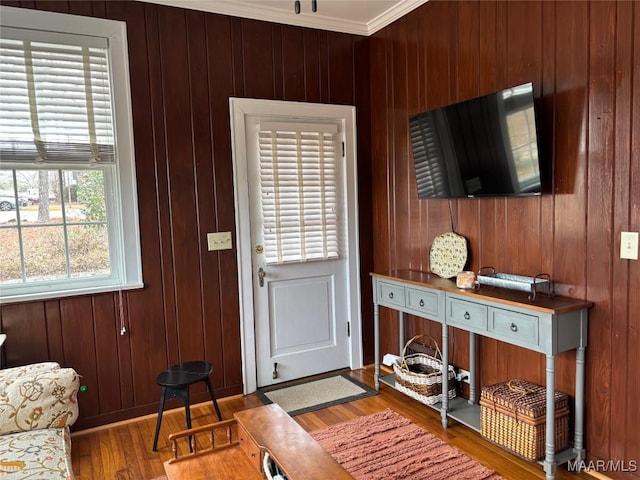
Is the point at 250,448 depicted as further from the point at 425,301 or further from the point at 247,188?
the point at 247,188

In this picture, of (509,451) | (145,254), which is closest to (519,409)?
(509,451)

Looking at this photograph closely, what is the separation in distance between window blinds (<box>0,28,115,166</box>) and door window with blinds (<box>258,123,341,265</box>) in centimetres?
105

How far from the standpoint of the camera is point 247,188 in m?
3.32

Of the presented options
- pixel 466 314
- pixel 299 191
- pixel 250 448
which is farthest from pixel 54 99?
pixel 466 314

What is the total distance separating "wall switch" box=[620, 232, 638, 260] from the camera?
6.79ft

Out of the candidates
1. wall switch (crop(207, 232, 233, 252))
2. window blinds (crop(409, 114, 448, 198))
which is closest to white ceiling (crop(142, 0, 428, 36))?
window blinds (crop(409, 114, 448, 198))

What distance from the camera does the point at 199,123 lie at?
3152 millimetres

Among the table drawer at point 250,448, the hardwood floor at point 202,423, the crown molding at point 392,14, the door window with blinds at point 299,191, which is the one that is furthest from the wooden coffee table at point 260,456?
the crown molding at point 392,14

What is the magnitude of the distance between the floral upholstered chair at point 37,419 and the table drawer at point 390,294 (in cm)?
190

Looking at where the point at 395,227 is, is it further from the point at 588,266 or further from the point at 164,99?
the point at 164,99

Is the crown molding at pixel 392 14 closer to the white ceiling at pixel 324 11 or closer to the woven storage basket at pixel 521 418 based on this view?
the white ceiling at pixel 324 11

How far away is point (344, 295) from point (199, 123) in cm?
169

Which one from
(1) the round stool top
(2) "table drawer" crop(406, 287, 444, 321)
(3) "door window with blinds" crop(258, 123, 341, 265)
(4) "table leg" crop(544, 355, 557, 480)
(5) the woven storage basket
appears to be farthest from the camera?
(3) "door window with blinds" crop(258, 123, 341, 265)

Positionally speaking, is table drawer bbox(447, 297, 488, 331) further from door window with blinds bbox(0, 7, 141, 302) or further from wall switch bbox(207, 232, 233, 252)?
door window with blinds bbox(0, 7, 141, 302)
